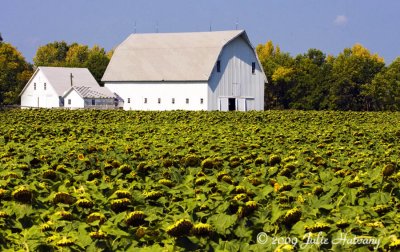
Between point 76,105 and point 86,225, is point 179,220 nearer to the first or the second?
point 86,225

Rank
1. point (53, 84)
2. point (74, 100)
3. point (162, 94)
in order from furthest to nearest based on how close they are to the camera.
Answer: point (53, 84)
point (74, 100)
point (162, 94)

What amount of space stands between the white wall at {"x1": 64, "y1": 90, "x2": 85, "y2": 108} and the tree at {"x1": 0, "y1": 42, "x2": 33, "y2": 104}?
83.6 ft

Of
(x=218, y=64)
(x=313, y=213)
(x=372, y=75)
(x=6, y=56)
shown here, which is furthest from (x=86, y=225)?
(x=6, y=56)

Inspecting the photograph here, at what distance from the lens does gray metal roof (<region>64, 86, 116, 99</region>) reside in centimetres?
6831

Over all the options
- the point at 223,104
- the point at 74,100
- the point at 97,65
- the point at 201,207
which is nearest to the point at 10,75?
the point at 97,65

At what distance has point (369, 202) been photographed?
17.5 ft

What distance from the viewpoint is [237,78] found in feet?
219

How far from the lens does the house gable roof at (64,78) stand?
3056 inches

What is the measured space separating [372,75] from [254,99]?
1254 inches

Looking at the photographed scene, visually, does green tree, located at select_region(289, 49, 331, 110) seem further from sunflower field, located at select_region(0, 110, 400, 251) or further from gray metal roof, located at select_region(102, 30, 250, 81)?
sunflower field, located at select_region(0, 110, 400, 251)

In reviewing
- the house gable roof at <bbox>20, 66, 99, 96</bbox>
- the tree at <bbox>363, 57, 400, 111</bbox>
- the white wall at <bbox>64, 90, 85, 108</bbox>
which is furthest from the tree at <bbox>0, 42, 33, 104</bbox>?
the tree at <bbox>363, 57, 400, 111</bbox>

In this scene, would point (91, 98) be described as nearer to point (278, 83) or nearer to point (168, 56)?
point (168, 56)

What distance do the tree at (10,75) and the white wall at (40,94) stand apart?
11760 mm

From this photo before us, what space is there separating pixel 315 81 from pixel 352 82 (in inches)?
199
